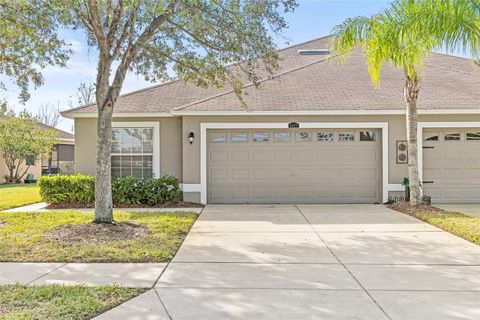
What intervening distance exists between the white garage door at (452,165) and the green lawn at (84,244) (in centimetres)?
762

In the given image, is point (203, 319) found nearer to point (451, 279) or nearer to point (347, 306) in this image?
point (347, 306)

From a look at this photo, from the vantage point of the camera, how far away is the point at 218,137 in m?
12.3

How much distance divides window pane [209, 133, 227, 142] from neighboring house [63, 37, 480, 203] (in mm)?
32

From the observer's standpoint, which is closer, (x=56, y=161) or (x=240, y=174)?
(x=240, y=174)

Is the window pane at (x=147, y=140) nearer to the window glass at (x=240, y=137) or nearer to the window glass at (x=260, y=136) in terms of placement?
the window glass at (x=240, y=137)

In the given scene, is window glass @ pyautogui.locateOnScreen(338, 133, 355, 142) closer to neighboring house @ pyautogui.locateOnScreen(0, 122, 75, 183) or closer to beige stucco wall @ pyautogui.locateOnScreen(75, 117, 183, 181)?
beige stucco wall @ pyautogui.locateOnScreen(75, 117, 183, 181)

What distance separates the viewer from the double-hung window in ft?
41.1

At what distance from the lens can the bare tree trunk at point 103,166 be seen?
7.80 meters

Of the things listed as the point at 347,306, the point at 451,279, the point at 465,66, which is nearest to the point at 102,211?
the point at 347,306

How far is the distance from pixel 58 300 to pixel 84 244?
2547 millimetres

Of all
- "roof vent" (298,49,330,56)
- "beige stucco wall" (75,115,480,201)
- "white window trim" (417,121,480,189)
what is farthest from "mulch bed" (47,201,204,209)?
"roof vent" (298,49,330,56)

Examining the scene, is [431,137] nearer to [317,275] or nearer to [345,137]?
[345,137]

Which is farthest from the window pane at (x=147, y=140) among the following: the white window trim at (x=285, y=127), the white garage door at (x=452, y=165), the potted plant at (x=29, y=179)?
the potted plant at (x=29, y=179)

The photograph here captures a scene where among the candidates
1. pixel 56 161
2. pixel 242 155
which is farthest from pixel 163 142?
pixel 56 161
